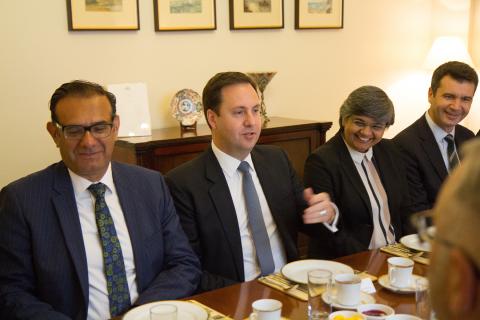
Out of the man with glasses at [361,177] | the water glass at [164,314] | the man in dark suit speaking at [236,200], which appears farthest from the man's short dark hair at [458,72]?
the water glass at [164,314]

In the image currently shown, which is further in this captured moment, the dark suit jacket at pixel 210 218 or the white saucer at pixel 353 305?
the dark suit jacket at pixel 210 218

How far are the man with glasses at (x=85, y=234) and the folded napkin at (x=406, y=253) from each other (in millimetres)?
784

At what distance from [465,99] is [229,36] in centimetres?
169

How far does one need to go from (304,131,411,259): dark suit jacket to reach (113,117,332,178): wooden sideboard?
0.87m

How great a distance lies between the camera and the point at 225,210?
7.98 feet

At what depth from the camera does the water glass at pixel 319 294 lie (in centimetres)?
168

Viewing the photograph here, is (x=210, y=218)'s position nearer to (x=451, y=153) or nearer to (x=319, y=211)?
(x=319, y=211)

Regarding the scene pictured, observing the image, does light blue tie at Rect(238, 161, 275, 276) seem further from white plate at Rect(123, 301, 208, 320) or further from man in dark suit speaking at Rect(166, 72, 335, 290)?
white plate at Rect(123, 301, 208, 320)

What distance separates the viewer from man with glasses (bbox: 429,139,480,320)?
695 mm

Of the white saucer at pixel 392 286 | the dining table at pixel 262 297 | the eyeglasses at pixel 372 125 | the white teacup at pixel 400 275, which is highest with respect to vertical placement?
the eyeglasses at pixel 372 125

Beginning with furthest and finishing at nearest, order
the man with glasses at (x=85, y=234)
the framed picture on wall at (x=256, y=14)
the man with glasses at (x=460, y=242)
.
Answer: the framed picture on wall at (x=256, y=14) → the man with glasses at (x=85, y=234) → the man with glasses at (x=460, y=242)

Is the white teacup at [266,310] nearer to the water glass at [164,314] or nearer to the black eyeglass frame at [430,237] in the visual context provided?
the water glass at [164,314]

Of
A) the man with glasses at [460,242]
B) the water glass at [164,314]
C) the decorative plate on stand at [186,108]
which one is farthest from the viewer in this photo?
the decorative plate on stand at [186,108]

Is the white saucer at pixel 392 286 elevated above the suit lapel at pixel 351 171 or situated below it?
below
